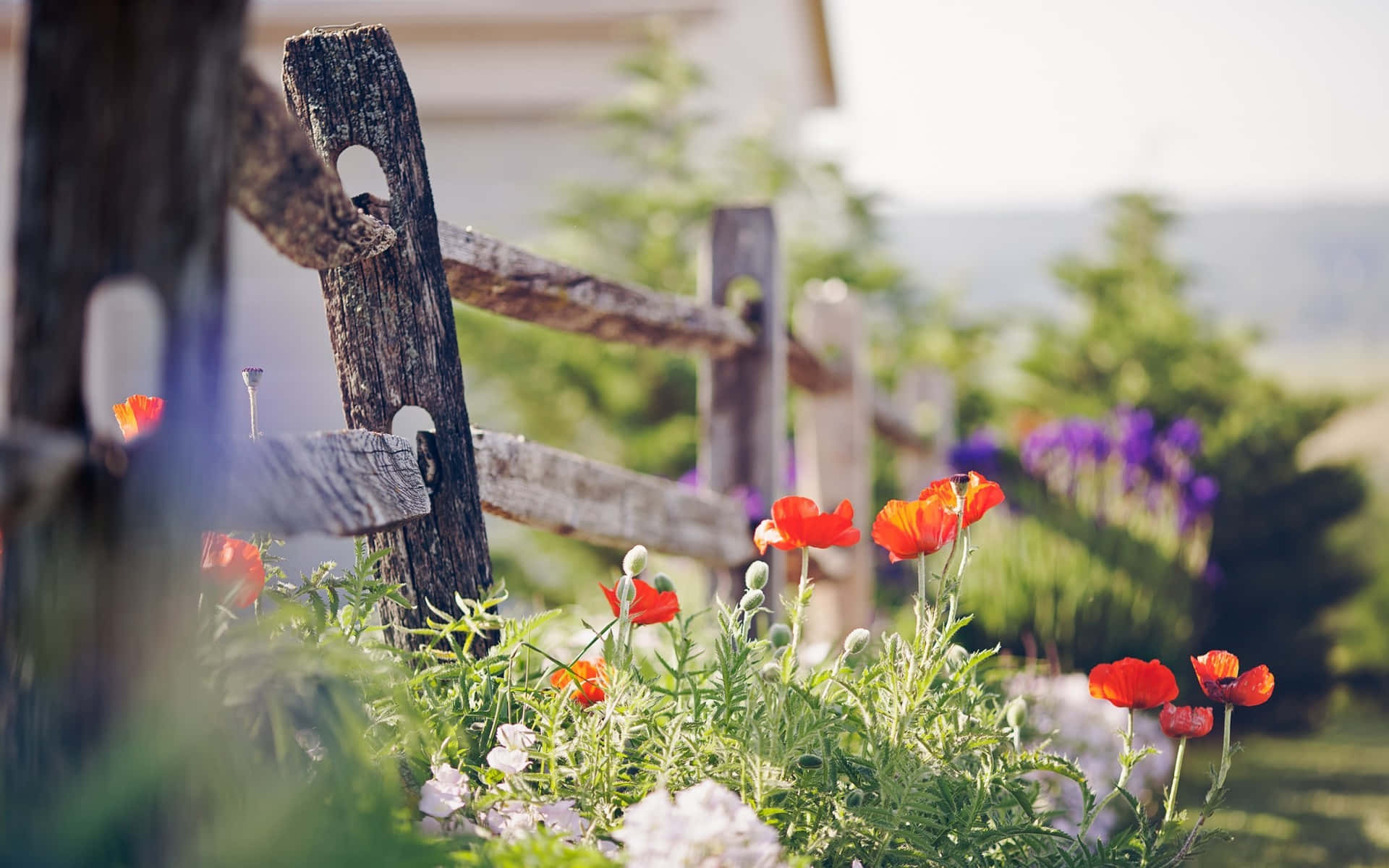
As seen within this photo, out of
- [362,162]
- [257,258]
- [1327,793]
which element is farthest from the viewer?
[257,258]

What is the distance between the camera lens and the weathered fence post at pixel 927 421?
567cm

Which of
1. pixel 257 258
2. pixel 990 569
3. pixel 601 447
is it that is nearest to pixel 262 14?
pixel 257 258

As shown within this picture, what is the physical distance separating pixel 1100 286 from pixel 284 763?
23.2 feet

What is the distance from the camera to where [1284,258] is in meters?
35.4

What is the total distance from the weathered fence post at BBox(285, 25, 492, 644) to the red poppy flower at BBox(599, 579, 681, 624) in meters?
0.27

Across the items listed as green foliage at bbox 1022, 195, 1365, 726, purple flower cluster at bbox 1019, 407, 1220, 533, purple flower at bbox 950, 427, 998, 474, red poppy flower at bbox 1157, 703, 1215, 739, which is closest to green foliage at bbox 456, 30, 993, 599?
purple flower at bbox 950, 427, 998, 474

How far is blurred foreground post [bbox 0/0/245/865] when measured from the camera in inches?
25.4

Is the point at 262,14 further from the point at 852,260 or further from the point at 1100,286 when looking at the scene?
the point at 1100,286

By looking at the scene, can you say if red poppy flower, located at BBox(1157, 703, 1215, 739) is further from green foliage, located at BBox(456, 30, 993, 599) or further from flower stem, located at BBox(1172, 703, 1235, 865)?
green foliage, located at BBox(456, 30, 993, 599)

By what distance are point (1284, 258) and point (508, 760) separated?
132 ft

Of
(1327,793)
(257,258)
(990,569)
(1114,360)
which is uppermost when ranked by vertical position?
(257,258)

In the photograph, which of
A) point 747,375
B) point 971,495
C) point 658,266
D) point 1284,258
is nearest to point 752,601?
point 971,495

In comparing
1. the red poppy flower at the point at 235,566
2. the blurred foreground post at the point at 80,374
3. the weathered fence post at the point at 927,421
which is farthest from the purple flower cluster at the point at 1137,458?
the blurred foreground post at the point at 80,374

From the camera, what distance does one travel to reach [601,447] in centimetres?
582
